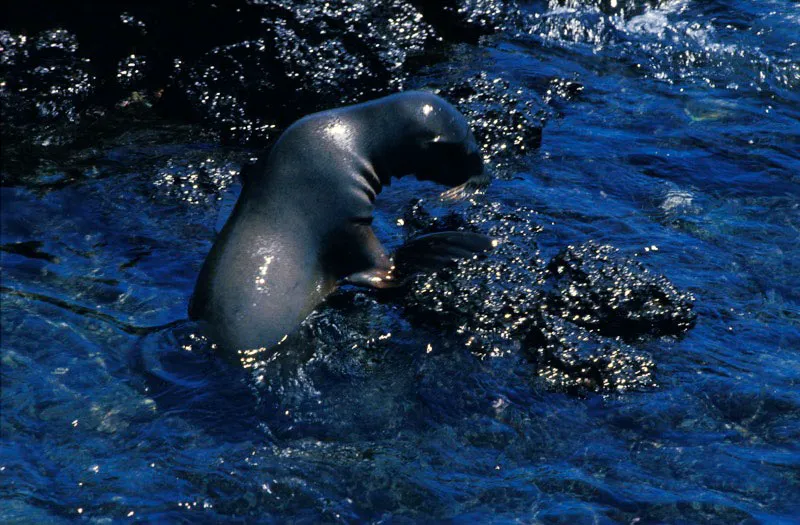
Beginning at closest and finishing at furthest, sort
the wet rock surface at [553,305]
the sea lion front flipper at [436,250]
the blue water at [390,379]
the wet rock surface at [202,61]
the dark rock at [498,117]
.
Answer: the blue water at [390,379] < the wet rock surface at [553,305] < the sea lion front flipper at [436,250] < the dark rock at [498,117] < the wet rock surface at [202,61]

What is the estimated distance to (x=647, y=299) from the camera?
6242 millimetres

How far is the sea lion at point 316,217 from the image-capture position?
6.12 m

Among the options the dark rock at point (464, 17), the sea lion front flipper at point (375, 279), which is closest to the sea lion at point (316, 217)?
the sea lion front flipper at point (375, 279)

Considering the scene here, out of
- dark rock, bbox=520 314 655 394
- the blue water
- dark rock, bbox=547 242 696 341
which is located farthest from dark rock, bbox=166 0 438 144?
dark rock, bbox=520 314 655 394

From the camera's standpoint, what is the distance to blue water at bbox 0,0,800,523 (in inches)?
199

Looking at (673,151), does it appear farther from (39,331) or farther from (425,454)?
(39,331)

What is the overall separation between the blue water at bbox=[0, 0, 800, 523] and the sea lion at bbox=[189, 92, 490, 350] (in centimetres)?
→ 21

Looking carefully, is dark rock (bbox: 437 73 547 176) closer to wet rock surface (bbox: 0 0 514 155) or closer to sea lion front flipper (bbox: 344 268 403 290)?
wet rock surface (bbox: 0 0 514 155)

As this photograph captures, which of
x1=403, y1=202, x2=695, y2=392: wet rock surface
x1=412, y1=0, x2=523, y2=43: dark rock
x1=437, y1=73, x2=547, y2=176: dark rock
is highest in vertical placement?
x1=412, y1=0, x2=523, y2=43: dark rock

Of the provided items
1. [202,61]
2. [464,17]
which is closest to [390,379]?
[202,61]

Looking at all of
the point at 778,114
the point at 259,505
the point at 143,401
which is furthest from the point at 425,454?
the point at 778,114

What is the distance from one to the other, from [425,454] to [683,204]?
12.6 ft

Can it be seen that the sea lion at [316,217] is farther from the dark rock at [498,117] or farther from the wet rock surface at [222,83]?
the dark rock at [498,117]

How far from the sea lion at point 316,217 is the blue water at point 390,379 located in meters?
0.21
